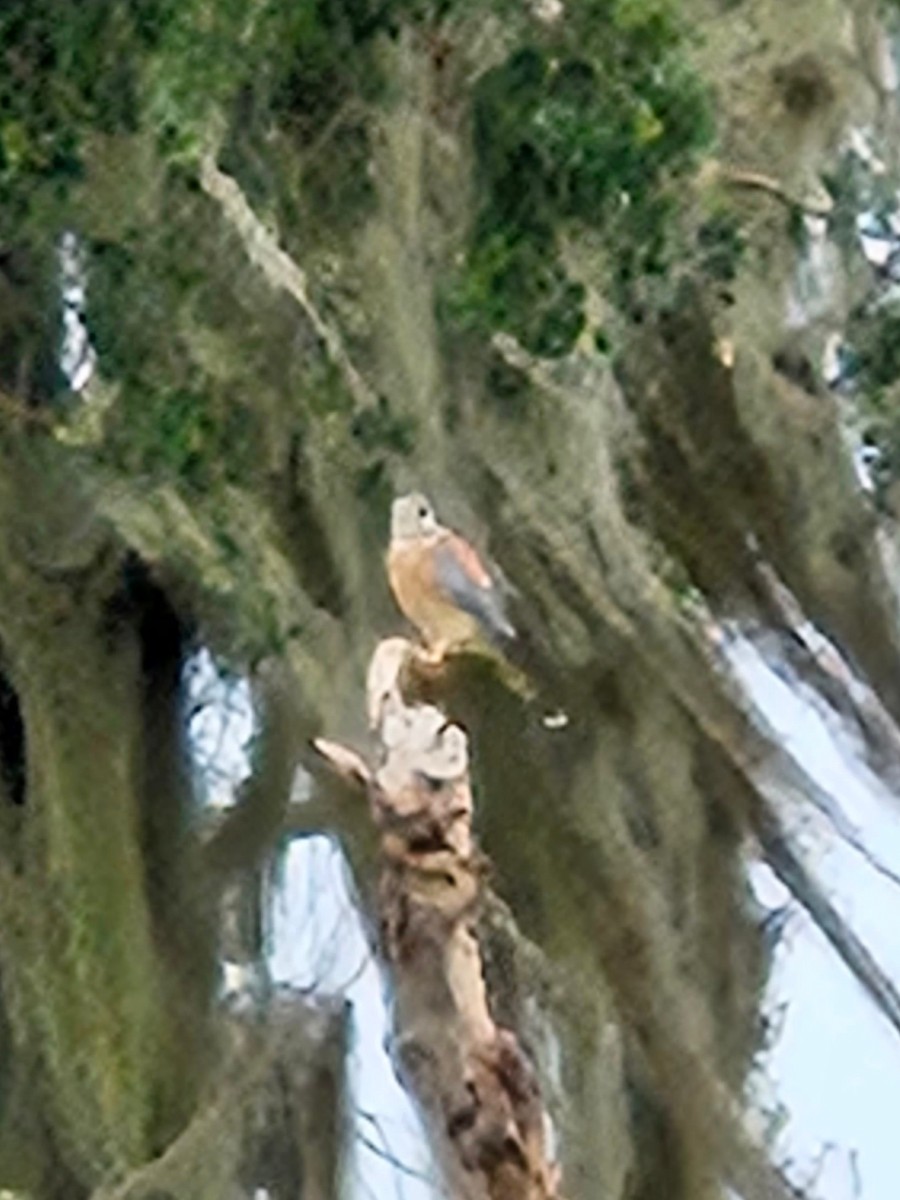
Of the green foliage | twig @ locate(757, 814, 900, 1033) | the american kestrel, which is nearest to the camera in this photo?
the green foliage

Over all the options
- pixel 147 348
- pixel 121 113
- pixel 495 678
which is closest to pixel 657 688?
pixel 495 678

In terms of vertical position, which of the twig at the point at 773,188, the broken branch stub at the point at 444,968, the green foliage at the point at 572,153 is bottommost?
the broken branch stub at the point at 444,968

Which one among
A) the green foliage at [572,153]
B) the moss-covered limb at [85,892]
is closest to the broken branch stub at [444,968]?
the green foliage at [572,153]

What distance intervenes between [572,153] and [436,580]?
0.35 meters

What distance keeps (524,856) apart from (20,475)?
496mm

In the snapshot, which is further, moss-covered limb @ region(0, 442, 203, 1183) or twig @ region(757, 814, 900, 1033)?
twig @ region(757, 814, 900, 1033)

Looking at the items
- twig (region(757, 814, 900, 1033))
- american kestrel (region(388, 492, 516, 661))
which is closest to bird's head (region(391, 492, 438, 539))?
american kestrel (region(388, 492, 516, 661))

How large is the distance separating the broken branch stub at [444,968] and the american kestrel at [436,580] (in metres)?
0.12

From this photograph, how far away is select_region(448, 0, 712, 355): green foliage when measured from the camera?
5.88 feet

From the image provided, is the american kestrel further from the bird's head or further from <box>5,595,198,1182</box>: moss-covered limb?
<box>5,595,198,1182</box>: moss-covered limb

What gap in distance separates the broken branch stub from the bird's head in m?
0.15

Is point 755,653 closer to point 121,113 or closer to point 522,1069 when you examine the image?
point 522,1069

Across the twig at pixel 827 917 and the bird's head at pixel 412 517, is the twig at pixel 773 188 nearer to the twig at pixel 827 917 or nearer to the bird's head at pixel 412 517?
the bird's head at pixel 412 517

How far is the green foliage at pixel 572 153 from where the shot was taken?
5.88 ft
